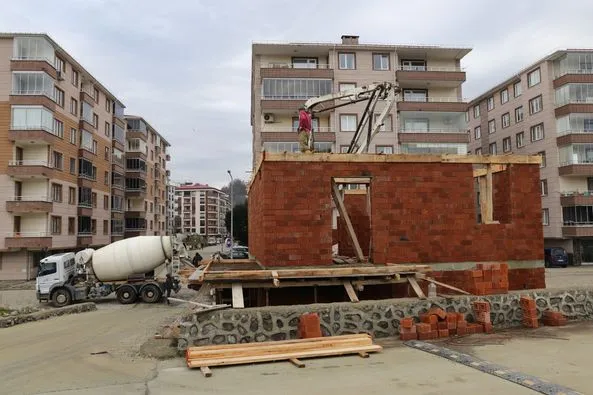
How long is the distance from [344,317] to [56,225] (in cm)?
3121

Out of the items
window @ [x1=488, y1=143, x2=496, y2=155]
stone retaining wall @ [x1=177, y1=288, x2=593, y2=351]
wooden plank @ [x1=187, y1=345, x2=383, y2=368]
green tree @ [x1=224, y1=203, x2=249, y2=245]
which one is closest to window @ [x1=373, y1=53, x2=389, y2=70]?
window @ [x1=488, y1=143, x2=496, y2=155]

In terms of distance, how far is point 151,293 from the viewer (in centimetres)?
2145

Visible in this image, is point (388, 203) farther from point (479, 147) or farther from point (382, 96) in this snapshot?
point (479, 147)

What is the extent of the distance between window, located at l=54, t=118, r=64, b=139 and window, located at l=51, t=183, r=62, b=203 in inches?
149

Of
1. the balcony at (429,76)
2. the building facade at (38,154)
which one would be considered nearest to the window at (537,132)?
the balcony at (429,76)

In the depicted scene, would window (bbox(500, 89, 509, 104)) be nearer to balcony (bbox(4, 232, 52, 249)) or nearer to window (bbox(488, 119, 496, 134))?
window (bbox(488, 119, 496, 134))

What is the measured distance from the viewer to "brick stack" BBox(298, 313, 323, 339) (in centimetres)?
973

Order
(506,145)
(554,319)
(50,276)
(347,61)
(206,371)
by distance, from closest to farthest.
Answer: (206,371), (554,319), (50,276), (347,61), (506,145)

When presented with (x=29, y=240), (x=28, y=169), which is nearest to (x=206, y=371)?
(x=29, y=240)

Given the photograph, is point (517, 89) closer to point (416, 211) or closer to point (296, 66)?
point (296, 66)

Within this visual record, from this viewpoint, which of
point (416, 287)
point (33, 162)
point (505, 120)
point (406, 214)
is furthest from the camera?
point (505, 120)

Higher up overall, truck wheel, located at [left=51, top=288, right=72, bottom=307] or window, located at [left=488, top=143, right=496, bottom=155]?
window, located at [left=488, top=143, right=496, bottom=155]

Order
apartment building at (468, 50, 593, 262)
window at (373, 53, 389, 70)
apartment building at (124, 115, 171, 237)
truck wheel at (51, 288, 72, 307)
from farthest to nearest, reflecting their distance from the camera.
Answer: apartment building at (124, 115, 171, 237) < window at (373, 53, 389, 70) < apartment building at (468, 50, 593, 262) < truck wheel at (51, 288, 72, 307)

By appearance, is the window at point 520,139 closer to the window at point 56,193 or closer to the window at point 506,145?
the window at point 506,145
